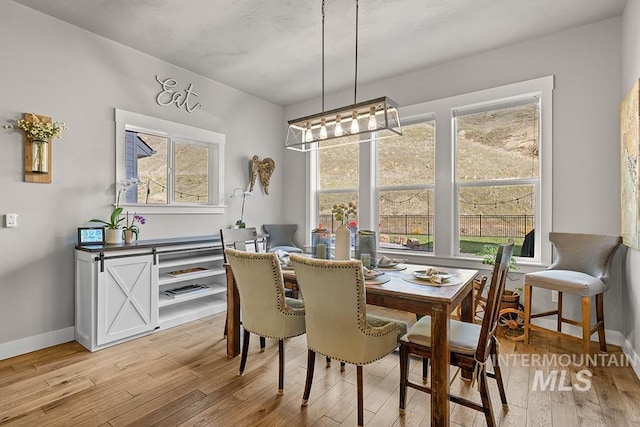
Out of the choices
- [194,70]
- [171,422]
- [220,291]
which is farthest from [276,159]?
[171,422]

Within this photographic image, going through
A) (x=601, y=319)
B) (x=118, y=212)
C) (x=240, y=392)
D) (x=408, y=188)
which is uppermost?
(x=408, y=188)

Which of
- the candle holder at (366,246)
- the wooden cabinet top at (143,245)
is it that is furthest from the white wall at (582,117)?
the wooden cabinet top at (143,245)

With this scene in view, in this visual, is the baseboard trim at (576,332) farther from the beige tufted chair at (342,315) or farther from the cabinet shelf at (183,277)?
the cabinet shelf at (183,277)

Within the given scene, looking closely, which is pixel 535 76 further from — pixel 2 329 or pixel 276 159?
pixel 2 329

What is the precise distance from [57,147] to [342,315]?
3011mm

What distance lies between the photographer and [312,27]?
3.08 metres

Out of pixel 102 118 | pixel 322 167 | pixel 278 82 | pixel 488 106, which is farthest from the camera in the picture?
pixel 322 167

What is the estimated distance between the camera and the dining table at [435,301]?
1.73 metres

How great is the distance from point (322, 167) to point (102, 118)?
2.88 m

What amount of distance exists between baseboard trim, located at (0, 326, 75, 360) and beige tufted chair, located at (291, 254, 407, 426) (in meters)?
2.57

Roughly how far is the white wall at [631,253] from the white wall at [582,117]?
0.12 metres

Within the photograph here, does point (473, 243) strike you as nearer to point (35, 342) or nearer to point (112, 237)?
point (112, 237)

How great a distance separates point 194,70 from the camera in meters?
4.02

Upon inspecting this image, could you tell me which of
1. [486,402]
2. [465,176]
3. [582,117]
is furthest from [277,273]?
[582,117]
